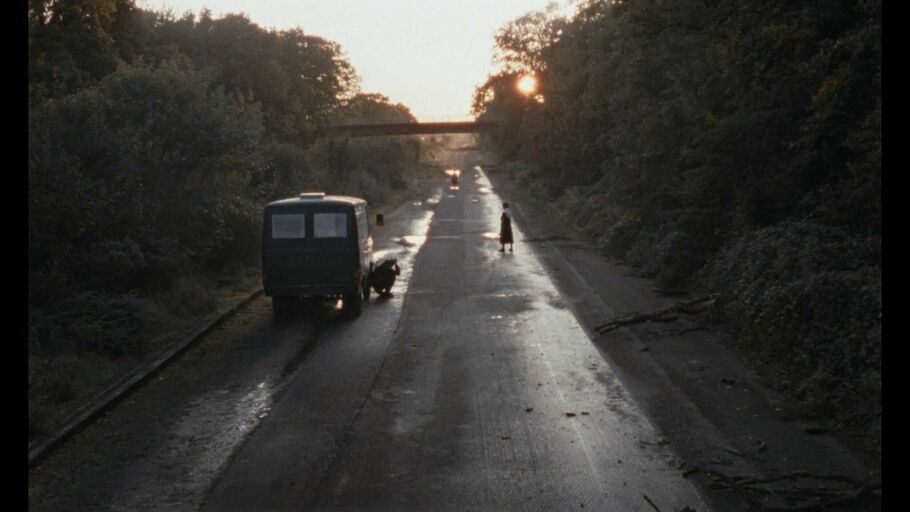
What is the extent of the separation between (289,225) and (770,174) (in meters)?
9.83

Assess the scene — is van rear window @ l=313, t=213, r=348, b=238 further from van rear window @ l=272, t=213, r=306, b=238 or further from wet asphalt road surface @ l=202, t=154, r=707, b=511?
wet asphalt road surface @ l=202, t=154, r=707, b=511

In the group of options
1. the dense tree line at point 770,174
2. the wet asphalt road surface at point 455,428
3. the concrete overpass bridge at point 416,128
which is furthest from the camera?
the concrete overpass bridge at point 416,128

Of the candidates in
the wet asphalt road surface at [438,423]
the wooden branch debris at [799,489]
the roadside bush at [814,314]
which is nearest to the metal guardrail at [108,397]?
the wet asphalt road surface at [438,423]

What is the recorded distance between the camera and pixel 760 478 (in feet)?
30.8

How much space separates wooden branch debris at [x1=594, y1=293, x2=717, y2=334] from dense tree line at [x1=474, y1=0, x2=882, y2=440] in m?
0.43

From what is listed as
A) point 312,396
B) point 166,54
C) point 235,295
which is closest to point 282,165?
point 166,54

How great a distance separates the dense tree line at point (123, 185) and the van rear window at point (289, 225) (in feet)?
7.54

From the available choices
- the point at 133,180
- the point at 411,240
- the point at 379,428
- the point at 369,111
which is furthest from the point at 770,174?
the point at 369,111

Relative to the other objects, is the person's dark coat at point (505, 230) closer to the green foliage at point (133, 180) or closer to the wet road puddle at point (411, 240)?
the wet road puddle at point (411, 240)

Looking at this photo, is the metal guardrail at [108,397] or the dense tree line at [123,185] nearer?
the metal guardrail at [108,397]

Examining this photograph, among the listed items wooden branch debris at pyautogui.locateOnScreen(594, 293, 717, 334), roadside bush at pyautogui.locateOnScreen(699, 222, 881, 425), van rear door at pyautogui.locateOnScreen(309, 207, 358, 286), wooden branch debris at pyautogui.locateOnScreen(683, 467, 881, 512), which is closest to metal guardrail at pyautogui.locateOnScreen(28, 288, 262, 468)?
van rear door at pyautogui.locateOnScreen(309, 207, 358, 286)

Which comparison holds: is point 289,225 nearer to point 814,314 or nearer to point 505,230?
point 814,314

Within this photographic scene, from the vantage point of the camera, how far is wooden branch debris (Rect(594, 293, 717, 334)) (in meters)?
18.4

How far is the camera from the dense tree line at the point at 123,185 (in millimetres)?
15977
